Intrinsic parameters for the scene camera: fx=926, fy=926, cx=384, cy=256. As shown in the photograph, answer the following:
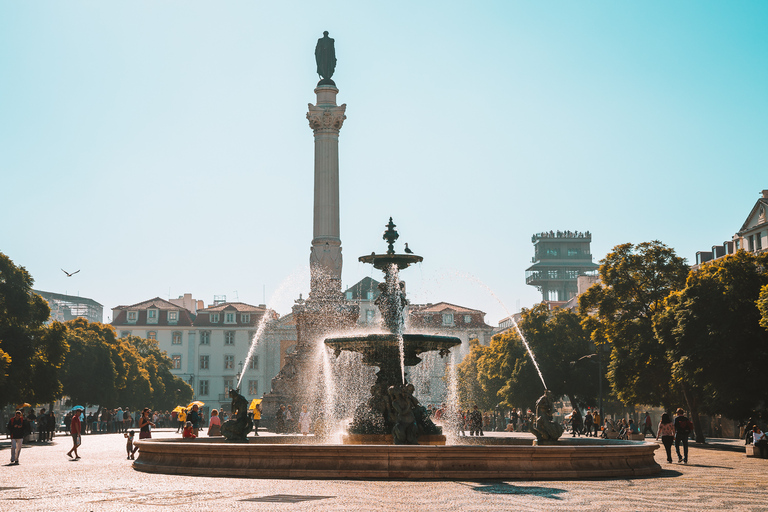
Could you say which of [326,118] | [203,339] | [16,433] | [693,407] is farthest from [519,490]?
[203,339]

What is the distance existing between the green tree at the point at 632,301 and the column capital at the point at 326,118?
50.3ft

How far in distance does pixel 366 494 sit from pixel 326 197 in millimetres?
34611

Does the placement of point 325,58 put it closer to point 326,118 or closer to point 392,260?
point 326,118

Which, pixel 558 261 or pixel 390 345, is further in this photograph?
pixel 558 261

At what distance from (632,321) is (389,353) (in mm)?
22962

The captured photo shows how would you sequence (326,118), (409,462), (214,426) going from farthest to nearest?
(326,118) < (214,426) < (409,462)

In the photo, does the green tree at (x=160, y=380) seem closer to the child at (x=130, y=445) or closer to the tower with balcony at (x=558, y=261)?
the child at (x=130, y=445)

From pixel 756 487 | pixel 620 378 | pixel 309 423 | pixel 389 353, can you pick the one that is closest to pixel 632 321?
pixel 620 378

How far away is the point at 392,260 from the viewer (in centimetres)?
2309

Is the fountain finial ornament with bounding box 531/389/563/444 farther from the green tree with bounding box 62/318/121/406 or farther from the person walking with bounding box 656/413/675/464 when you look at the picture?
the green tree with bounding box 62/318/121/406

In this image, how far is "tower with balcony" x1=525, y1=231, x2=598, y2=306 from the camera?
183750 millimetres

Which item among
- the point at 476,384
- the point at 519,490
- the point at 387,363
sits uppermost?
the point at 476,384

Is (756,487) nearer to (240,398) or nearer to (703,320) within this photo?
(240,398)

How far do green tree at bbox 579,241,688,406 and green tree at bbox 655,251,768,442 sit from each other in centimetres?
428
